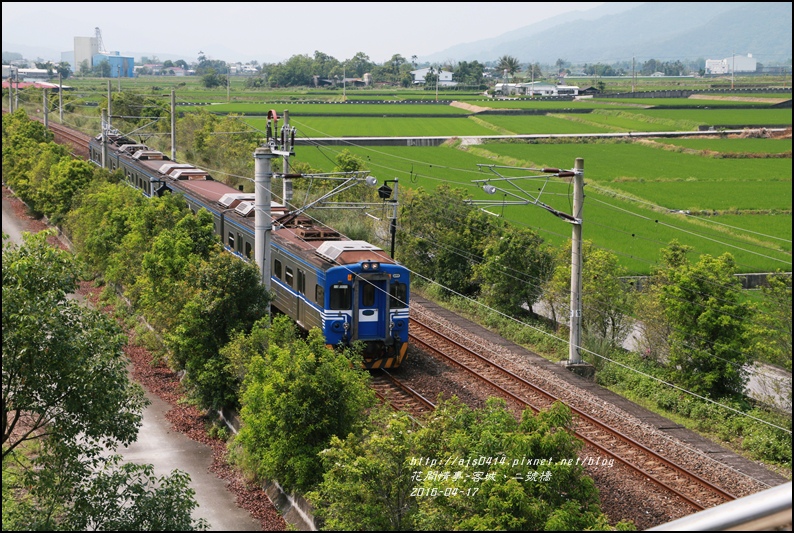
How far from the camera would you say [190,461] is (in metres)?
15.9

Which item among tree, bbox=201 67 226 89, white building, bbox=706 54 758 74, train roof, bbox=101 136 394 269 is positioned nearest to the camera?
train roof, bbox=101 136 394 269

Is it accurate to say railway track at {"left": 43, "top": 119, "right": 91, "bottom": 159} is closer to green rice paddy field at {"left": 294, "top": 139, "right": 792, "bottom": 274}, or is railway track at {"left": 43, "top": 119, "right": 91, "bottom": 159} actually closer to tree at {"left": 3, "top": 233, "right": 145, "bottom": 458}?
green rice paddy field at {"left": 294, "top": 139, "right": 792, "bottom": 274}

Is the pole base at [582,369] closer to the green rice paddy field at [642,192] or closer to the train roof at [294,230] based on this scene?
the green rice paddy field at [642,192]

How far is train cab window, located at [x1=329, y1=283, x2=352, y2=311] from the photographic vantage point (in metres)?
18.0

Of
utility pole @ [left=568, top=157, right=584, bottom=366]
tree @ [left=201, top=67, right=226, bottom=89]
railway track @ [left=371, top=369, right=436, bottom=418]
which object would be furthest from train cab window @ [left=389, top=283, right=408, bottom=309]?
tree @ [left=201, top=67, right=226, bottom=89]

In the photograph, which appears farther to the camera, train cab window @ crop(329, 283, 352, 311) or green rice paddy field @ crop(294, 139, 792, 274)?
green rice paddy field @ crop(294, 139, 792, 274)

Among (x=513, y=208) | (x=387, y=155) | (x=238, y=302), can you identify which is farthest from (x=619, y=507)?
(x=387, y=155)

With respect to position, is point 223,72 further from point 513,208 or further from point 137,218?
point 137,218

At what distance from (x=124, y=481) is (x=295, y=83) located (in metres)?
107

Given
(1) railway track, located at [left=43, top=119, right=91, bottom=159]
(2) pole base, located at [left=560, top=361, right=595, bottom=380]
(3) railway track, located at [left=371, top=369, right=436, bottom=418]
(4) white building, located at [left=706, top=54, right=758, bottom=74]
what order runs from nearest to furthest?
(3) railway track, located at [left=371, top=369, right=436, bottom=418] → (2) pole base, located at [left=560, top=361, right=595, bottom=380] → (1) railway track, located at [left=43, top=119, right=91, bottom=159] → (4) white building, located at [left=706, top=54, right=758, bottom=74]

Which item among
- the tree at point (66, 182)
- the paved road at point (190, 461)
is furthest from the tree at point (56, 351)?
the tree at point (66, 182)

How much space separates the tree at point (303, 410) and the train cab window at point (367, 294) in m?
4.63

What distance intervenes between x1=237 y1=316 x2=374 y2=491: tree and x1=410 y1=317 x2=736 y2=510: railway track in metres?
3.55

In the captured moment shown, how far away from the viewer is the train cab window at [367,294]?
18297mm
